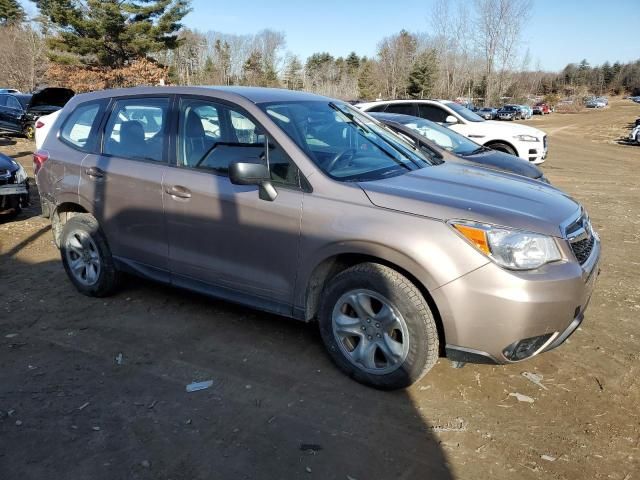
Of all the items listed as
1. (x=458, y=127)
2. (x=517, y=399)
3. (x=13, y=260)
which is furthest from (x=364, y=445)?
(x=458, y=127)

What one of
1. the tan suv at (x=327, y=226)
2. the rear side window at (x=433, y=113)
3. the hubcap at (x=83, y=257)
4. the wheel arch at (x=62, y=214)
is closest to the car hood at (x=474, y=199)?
the tan suv at (x=327, y=226)

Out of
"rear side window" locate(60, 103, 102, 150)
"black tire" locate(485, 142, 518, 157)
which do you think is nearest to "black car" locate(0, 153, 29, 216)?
"rear side window" locate(60, 103, 102, 150)

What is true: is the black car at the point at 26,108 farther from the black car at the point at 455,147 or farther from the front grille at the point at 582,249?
the front grille at the point at 582,249

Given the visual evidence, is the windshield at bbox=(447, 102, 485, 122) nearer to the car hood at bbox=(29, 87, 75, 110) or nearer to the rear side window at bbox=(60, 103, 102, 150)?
the rear side window at bbox=(60, 103, 102, 150)

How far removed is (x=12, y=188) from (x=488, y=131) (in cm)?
928

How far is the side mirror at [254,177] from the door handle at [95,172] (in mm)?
1535

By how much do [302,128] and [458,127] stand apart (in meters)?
8.81

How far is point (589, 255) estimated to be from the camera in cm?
323

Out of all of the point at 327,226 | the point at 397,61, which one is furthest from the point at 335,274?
the point at 397,61

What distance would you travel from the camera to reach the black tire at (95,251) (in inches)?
176

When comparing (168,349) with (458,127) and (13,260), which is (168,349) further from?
(458,127)

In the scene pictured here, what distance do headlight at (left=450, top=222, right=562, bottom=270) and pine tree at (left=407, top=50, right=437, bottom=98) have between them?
2405 inches

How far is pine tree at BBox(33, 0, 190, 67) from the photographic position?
33.7 meters

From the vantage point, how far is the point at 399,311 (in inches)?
119
